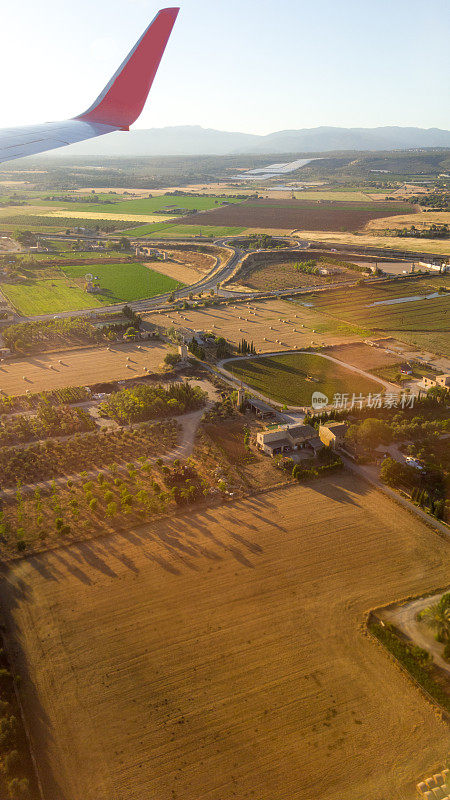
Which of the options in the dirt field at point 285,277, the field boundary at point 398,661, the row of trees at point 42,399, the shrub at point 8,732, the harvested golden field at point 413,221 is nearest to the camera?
the shrub at point 8,732

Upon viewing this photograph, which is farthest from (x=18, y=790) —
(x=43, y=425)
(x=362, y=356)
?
(x=362, y=356)

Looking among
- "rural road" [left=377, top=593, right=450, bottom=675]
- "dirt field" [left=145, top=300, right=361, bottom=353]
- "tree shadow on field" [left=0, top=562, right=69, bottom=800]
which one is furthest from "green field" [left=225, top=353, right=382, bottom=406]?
"tree shadow on field" [left=0, top=562, right=69, bottom=800]

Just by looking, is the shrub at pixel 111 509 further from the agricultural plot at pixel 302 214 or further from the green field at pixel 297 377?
the agricultural plot at pixel 302 214

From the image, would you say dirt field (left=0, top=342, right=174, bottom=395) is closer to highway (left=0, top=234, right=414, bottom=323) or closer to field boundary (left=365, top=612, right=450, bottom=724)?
highway (left=0, top=234, right=414, bottom=323)

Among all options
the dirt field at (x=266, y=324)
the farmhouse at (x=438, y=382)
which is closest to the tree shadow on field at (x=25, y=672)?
the farmhouse at (x=438, y=382)

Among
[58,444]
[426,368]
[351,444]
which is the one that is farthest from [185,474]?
[426,368]

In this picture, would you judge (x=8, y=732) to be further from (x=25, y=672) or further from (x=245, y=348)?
(x=245, y=348)

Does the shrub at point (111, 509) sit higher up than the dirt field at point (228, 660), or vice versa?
the shrub at point (111, 509)
